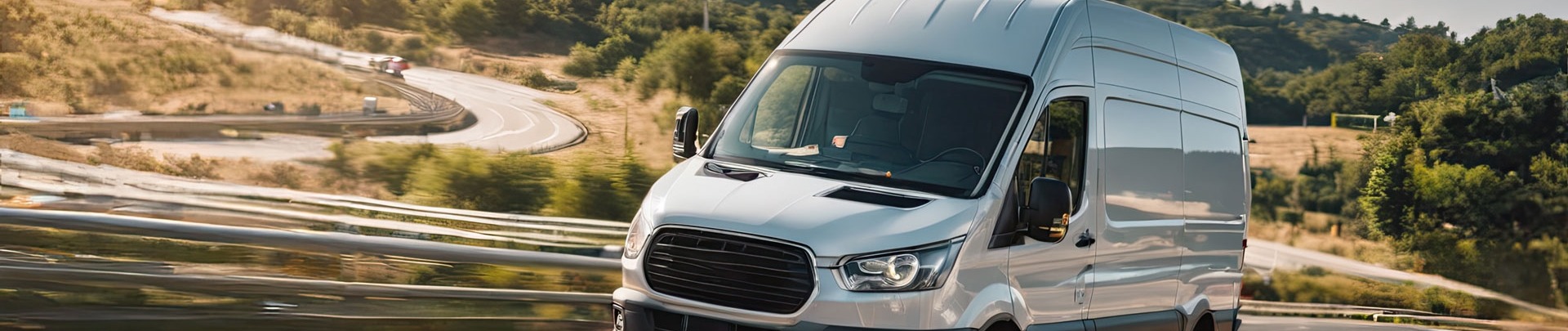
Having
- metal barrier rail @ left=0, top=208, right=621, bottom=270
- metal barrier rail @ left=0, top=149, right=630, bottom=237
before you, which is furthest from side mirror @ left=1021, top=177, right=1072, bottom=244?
metal barrier rail @ left=0, top=149, right=630, bottom=237

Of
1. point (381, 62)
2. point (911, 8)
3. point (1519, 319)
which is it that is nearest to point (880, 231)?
point (911, 8)

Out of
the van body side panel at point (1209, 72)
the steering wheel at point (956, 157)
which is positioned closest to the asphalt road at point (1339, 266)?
the van body side panel at point (1209, 72)

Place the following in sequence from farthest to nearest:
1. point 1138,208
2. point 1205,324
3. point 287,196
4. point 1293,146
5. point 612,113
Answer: point 1293,146 < point 612,113 < point 287,196 < point 1205,324 < point 1138,208

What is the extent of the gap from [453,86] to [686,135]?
46322 mm

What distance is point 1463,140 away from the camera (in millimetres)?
96000

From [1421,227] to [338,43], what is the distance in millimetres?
68035

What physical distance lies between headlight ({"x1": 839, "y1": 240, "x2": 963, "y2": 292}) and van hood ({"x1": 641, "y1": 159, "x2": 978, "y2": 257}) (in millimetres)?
45

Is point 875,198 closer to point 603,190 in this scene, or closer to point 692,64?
point 603,190

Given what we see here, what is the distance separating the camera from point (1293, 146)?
97.1 metres

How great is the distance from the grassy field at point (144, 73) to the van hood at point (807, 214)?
46709 mm

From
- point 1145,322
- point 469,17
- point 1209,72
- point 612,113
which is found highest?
point 469,17

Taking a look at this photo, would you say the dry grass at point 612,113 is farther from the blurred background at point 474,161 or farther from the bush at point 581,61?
the bush at point 581,61

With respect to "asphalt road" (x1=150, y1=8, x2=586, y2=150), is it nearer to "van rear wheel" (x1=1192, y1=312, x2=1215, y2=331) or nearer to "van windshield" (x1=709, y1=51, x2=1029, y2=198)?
"van rear wheel" (x1=1192, y1=312, x2=1215, y2=331)

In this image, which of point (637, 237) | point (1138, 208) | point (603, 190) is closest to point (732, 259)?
point (637, 237)
